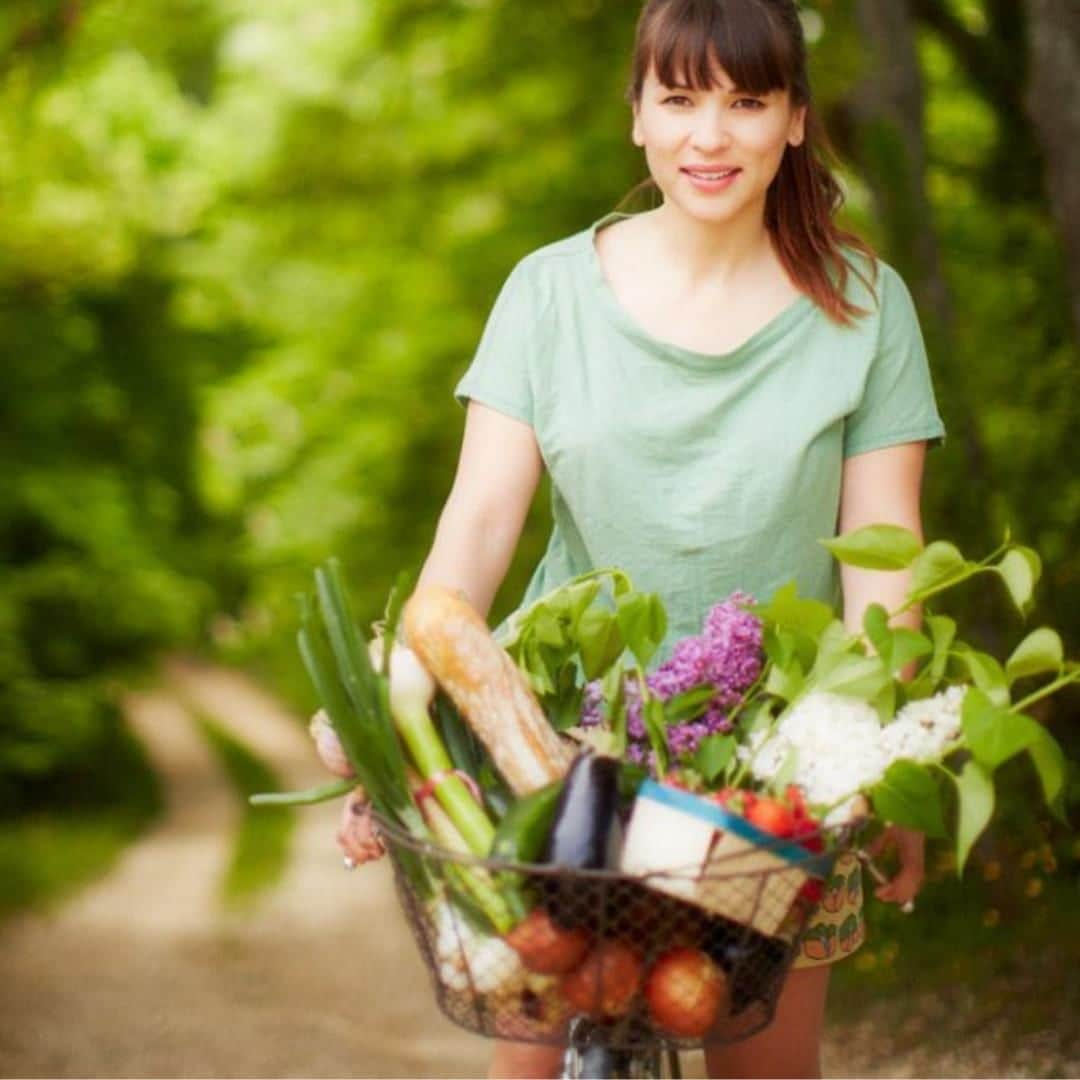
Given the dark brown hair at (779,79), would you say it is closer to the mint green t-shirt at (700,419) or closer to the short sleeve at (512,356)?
the mint green t-shirt at (700,419)

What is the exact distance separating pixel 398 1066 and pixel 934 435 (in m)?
4.40

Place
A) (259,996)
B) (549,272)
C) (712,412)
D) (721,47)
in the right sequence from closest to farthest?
(721,47), (712,412), (549,272), (259,996)

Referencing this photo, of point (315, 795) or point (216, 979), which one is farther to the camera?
point (216, 979)

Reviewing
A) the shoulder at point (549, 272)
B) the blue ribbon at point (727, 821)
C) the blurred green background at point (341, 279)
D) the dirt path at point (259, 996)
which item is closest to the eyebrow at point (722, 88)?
the shoulder at point (549, 272)

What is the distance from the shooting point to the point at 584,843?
5.72 ft

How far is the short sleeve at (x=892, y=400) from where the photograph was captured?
238 cm

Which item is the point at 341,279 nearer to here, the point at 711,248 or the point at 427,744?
the point at 711,248

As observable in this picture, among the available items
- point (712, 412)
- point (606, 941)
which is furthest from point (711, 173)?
point (606, 941)

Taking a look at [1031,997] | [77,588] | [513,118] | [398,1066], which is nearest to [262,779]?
[77,588]

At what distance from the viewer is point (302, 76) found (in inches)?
487

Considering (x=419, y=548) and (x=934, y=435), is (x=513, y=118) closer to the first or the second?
(x=419, y=548)

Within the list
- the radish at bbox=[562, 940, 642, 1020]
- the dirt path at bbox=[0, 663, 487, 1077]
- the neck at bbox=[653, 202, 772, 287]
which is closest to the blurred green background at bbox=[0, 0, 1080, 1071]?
the dirt path at bbox=[0, 663, 487, 1077]

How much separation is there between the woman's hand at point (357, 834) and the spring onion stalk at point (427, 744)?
0.41ft

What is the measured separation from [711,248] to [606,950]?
101 centimetres
